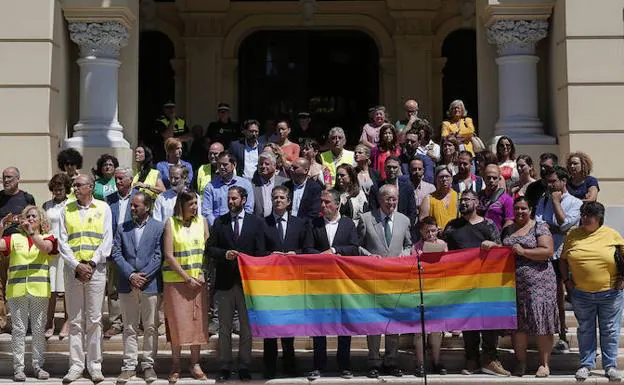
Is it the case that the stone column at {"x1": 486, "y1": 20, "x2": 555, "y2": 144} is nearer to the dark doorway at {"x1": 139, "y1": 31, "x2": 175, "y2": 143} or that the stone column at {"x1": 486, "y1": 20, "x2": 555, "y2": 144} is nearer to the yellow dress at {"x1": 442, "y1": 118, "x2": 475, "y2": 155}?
the yellow dress at {"x1": 442, "y1": 118, "x2": 475, "y2": 155}

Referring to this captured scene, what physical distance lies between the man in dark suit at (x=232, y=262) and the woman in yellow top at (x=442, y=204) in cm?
207

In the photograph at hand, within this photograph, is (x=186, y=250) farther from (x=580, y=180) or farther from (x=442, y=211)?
(x=580, y=180)

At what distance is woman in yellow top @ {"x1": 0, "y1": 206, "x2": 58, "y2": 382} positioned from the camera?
384 inches

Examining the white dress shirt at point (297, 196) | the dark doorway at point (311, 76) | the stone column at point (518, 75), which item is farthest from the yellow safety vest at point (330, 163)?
the dark doorway at point (311, 76)

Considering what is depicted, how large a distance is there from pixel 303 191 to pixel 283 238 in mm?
971

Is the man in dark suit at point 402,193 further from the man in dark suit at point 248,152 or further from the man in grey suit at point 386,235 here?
the man in dark suit at point 248,152

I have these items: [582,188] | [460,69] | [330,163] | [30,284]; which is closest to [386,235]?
[330,163]

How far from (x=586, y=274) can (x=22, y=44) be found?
324 inches

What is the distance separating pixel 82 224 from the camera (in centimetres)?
983

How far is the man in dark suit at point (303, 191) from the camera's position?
1071 centimetres

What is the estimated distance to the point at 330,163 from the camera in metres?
12.1

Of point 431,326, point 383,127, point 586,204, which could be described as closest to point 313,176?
point 383,127

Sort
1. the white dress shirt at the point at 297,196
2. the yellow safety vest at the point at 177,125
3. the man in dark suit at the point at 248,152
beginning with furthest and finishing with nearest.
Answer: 1. the yellow safety vest at the point at 177,125
2. the man in dark suit at the point at 248,152
3. the white dress shirt at the point at 297,196

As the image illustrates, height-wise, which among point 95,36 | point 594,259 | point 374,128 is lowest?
point 594,259
